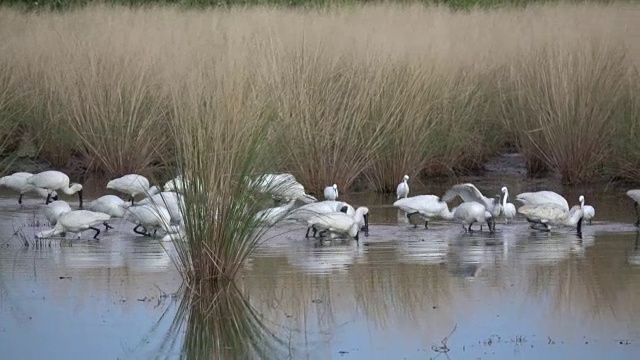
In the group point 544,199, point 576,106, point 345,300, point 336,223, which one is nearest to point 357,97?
point 544,199

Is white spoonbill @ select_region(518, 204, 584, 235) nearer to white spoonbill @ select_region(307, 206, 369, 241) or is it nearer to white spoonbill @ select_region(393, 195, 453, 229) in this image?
white spoonbill @ select_region(393, 195, 453, 229)

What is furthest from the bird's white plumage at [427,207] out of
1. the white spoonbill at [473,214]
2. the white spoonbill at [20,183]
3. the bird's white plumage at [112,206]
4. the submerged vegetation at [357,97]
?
the white spoonbill at [20,183]

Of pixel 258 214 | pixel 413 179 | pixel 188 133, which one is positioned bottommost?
pixel 413 179

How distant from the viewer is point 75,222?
11.0 metres

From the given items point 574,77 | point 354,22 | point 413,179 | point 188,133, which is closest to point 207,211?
point 188,133

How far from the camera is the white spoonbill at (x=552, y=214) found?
11516 mm

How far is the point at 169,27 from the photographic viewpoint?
62.1ft

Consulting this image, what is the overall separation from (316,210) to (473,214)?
4.50 feet

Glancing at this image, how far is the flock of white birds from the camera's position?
10883 mm

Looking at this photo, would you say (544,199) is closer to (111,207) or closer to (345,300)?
(111,207)

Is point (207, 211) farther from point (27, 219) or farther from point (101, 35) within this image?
point (101, 35)

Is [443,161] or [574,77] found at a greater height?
[574,77]

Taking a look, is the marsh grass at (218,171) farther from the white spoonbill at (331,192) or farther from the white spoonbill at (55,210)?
the white spoonbill at (331,192)

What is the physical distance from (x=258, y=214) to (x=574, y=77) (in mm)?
6620
